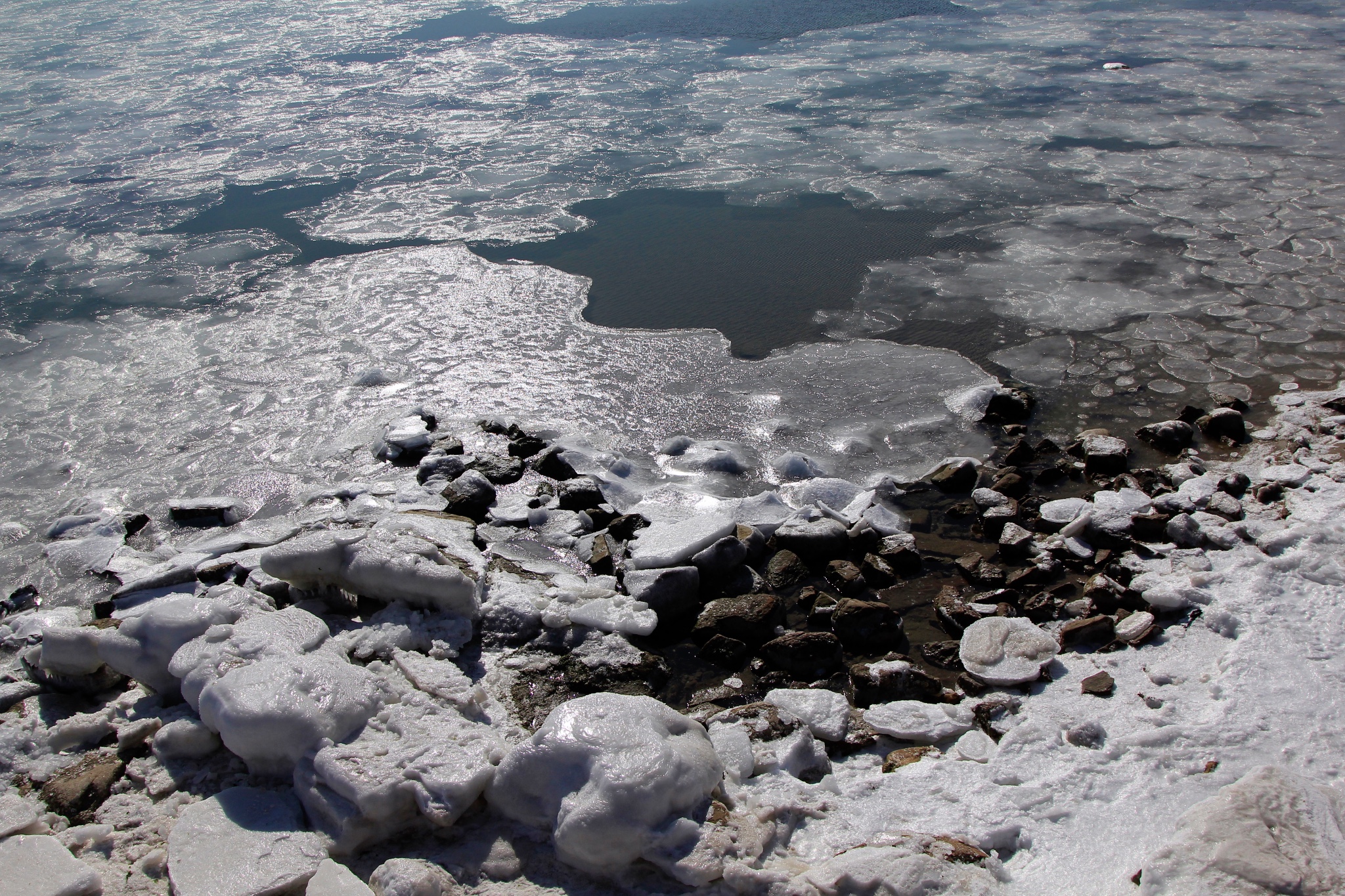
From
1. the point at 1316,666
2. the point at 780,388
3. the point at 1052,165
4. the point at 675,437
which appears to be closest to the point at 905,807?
the point at 1316,666

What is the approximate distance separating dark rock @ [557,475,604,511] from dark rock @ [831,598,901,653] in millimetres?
1322

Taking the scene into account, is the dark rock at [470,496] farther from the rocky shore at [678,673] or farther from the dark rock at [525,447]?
the dark rock at [525,447]

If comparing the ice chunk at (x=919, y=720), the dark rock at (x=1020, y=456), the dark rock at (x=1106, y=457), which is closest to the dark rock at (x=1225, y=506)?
the dark rock at (x=1106, y=457)

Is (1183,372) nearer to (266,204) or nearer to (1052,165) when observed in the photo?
(1052,165)

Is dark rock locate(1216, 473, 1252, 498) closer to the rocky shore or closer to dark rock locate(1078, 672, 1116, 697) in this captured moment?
the rocky shore

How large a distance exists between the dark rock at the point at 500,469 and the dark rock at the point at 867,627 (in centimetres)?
182

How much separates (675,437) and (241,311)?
341cm

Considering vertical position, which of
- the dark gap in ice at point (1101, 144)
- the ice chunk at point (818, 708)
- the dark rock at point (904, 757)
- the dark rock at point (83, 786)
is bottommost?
the dark rock at point (904, 757)

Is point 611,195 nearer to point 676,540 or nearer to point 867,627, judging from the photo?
point 676,540

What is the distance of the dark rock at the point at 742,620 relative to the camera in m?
3.33

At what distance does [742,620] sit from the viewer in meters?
3.34

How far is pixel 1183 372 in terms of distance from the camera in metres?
4.93

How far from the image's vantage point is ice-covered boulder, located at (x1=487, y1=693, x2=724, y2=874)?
217 centimetres

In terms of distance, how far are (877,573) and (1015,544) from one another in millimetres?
605
